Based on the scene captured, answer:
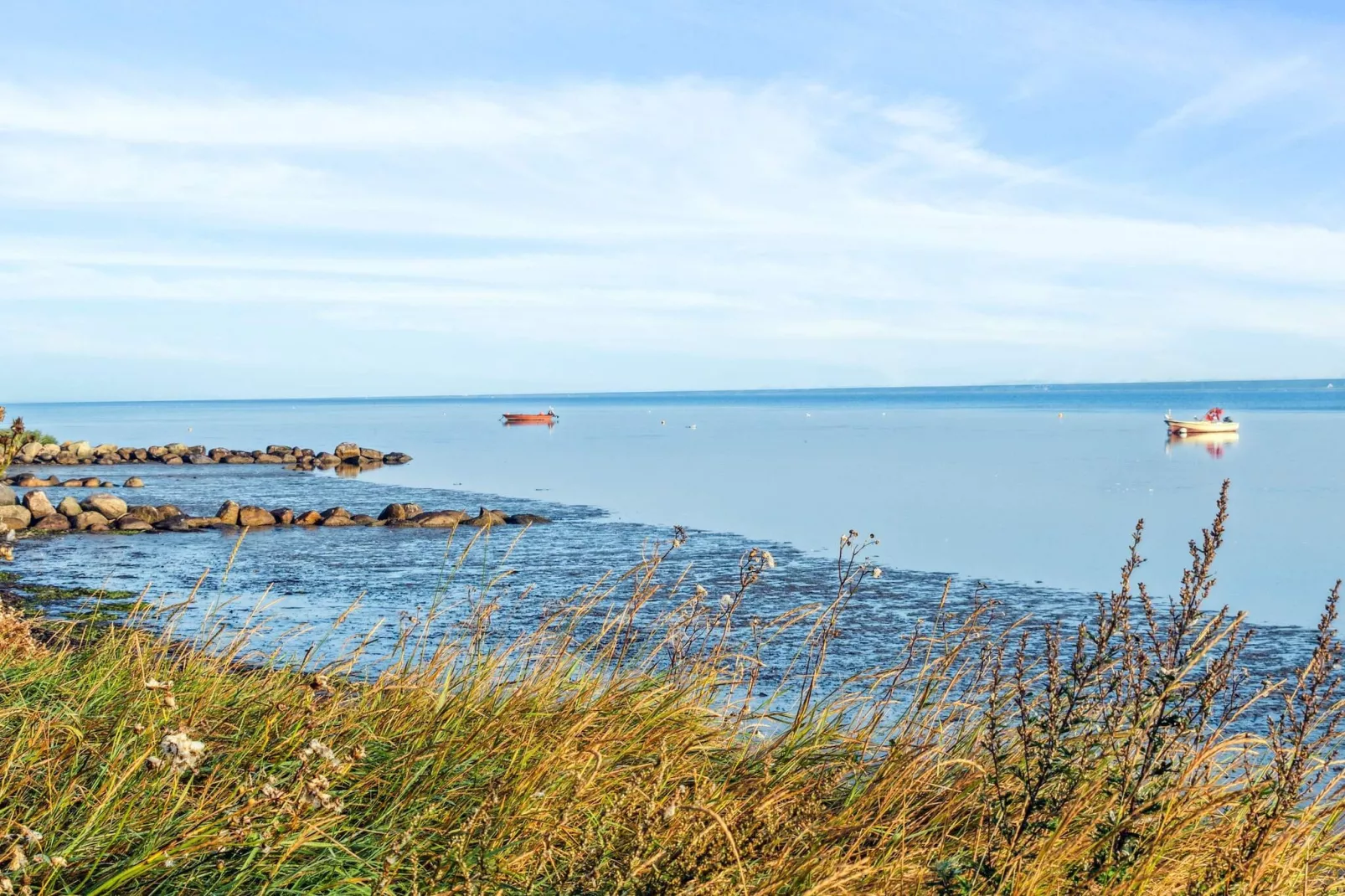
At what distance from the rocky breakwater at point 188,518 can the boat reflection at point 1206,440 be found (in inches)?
1744

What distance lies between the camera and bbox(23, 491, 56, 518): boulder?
91.0 feet

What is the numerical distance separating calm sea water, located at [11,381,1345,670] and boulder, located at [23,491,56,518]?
3314 millimetres

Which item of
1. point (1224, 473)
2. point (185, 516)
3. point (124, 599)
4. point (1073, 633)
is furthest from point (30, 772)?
point (1224, 473)

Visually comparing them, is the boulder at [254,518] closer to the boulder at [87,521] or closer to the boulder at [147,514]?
the boulder at [147,514]

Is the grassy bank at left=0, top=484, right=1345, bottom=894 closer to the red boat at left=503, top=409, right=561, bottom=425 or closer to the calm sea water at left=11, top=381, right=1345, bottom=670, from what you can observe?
the calm sea water at left=11, top=381, right=1345, bottom=670

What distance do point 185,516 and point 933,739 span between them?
2698cm

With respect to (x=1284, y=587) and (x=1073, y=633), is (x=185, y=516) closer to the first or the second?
(x=1073, y=633)

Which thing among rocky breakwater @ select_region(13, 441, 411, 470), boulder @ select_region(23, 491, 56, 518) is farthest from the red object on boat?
boulder @ select_region(23, 491, 56, 518)

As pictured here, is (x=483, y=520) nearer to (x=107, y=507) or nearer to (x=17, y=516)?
(x=107, y=507)

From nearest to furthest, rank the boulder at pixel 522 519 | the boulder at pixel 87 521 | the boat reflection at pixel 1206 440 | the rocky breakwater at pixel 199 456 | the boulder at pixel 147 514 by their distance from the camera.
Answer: the boulder at pixel 87 521 → the boulder at pixel 147 514 → the boulder at pixel 522 519 → the rocky breakwater at pixel 199 456 → the boat reflection at pixel 1206 440

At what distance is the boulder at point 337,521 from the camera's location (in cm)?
2878

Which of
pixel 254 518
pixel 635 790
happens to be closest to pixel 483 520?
pixel 254 518

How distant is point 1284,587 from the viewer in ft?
67.3

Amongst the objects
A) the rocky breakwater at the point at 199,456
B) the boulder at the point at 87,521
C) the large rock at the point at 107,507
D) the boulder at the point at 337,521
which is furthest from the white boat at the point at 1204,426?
the boulder at the point at 87,521
